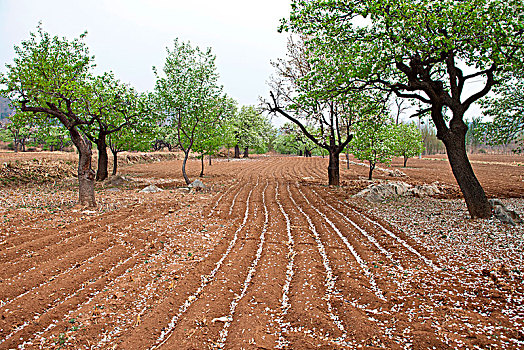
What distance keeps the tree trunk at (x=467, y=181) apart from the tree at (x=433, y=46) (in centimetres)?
2

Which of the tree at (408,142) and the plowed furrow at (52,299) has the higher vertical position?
the tree at (408,142)

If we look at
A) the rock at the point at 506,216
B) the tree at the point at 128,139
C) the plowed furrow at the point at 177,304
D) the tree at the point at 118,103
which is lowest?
the plowed furrow at the point at 177,304

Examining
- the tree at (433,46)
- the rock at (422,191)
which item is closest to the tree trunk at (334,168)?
the rock at (422,191)

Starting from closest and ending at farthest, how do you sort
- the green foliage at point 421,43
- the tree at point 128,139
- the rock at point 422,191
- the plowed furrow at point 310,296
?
the plowed furrow at point 310,296 < the green foliage at point 421,43 < the rock at point 422,191 < the tree at point 128,139

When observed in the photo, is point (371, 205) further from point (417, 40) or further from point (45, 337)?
point (45, 337)

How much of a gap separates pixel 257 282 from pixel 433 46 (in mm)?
7789

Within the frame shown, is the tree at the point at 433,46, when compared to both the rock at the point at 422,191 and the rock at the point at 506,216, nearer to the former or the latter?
the rock at the point at 506,216

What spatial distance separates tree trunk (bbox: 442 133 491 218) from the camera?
8.55m

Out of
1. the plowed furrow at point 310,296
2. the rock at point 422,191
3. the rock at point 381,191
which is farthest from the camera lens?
the rock at point 422,191

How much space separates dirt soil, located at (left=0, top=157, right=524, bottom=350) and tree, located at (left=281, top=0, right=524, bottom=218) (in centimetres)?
302

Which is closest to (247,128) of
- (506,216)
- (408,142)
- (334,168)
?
(408,142)

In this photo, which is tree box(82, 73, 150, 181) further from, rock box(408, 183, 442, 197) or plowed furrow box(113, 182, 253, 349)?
rock box(408, 183, 442, 197)

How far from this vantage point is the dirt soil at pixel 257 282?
3.46 metres

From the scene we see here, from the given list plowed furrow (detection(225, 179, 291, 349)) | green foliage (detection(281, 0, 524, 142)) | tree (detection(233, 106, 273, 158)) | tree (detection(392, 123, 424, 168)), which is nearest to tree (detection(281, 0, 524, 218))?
green foliage (detection(281, 0, 524, 142))
